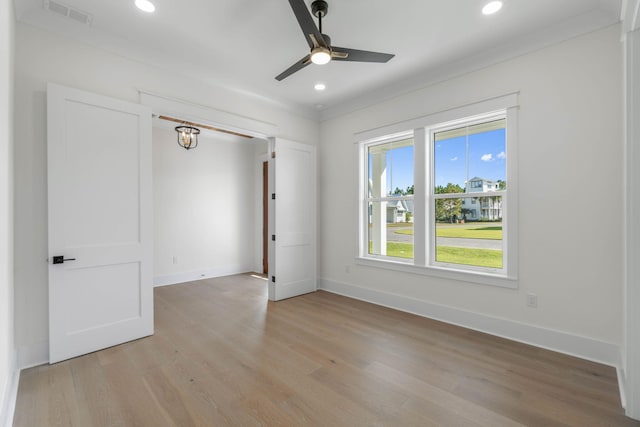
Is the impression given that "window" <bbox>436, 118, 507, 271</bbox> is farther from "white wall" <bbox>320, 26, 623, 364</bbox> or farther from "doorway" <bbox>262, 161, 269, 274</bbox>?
"doorway" <bbox>262, 161, 269, 274</bbox>

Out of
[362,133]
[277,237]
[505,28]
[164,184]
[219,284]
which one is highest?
[505,28]

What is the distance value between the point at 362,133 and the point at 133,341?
3857 mm

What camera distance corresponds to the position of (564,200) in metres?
2.69

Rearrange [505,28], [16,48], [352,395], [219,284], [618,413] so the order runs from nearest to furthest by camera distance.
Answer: [618,413]
[352,395]
[16,48]
[505,28]
[219,284]

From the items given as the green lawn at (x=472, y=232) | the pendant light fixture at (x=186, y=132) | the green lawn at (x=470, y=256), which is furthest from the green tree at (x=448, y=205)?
the pendant light fixture at (x=186, y=132)

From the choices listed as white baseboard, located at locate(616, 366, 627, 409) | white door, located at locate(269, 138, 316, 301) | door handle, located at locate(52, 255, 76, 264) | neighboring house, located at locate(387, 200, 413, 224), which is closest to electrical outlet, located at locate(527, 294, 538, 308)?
white baseboard, located at locate(616, 366, 627, 409)

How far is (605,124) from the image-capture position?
8.18ft

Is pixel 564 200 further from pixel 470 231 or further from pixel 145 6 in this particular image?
pixel 145 6

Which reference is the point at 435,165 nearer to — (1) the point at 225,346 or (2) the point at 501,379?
(2) the point at 501,379

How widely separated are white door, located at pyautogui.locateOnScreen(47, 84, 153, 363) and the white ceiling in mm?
647

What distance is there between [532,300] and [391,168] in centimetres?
232

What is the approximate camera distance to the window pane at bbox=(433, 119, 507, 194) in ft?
10.5

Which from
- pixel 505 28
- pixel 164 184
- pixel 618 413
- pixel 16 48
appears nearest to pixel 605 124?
pixel 505 28

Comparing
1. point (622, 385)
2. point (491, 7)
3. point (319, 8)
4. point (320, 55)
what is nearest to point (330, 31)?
point (319, 8)
